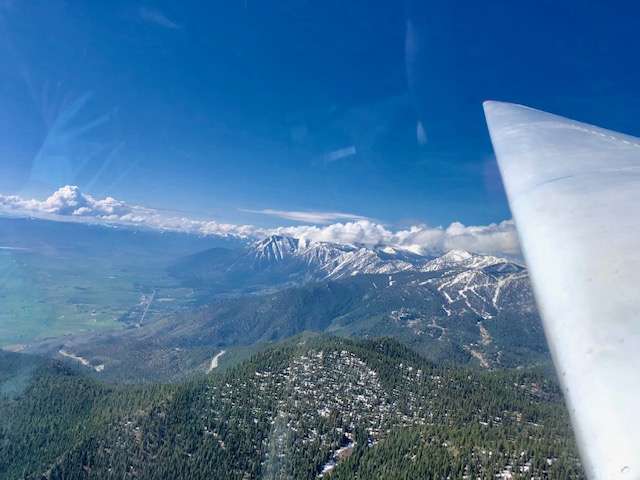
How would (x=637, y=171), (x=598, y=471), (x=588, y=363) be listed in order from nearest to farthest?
(x=598, y=471) < (x=588, y=363) < (x=637, y=171)

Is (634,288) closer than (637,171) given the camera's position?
Yes

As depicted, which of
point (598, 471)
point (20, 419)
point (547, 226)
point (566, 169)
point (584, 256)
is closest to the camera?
point (598, 471)

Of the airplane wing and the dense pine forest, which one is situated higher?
the airplane wing

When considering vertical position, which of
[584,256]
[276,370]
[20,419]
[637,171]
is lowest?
[20,419]

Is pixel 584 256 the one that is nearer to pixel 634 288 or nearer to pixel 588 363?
pixel 634 288

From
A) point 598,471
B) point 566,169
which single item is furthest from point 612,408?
point 566,169
